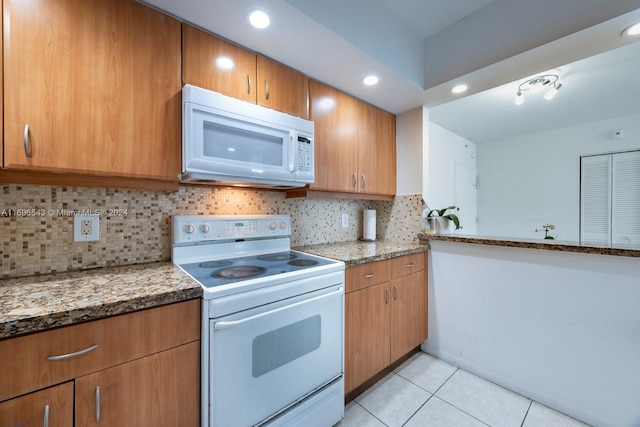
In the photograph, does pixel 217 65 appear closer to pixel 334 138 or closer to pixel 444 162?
pixel 334 138

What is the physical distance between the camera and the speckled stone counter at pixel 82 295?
2.26 feet

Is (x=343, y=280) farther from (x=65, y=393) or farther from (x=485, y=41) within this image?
(x=485, y=41)

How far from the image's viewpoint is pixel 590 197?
3340 millimetres

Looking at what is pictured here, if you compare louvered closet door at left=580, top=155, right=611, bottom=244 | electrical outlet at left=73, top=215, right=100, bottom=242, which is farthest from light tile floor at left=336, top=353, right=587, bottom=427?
louvered closet door at left=580, top=155, right=611, bottom=244

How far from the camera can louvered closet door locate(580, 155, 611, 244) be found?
3221mm

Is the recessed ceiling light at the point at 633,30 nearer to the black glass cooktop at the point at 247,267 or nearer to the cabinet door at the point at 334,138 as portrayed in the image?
the cabinet door at the point at 334,138

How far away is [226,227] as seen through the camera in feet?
5.04

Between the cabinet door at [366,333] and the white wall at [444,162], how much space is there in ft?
5.86

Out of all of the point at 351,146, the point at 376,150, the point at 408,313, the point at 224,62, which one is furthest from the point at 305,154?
the point at 408,313

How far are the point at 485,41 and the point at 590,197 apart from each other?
3.28m

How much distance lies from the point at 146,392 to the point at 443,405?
1.65m

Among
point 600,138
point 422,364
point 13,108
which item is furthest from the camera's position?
point 600,138

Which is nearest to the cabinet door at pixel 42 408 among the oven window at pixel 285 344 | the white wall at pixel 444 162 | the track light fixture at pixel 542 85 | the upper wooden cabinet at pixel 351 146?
the oven window at pixel 285 344

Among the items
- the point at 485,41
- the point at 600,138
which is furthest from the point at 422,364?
the point at 600,138
